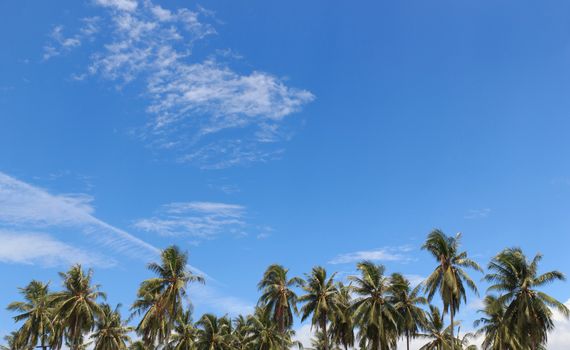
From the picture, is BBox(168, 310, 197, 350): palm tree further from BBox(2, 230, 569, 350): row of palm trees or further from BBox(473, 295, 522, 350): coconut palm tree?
BBox(473, 295, 522, 350): coconut palm tree

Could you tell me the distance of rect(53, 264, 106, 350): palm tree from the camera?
6078cm

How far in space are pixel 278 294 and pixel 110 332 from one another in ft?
97.1

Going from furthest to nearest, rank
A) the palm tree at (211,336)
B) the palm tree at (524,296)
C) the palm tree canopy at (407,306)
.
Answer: the palm tree at (211,336), the palm tree canopy at (407,306), the palm tree at (524,296)

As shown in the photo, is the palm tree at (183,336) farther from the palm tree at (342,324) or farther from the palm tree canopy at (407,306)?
the palm tree canopy at (407,306)

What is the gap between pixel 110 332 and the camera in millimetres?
76312

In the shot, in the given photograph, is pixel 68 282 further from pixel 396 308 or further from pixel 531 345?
pixel 531 345

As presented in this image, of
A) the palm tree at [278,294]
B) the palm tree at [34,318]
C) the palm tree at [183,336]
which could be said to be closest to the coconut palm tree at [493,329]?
the palm tree at [278,294]

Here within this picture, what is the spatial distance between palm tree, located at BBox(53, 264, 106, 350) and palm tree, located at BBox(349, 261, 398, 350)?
3312 cm

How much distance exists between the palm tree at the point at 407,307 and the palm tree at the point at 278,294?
1294 cm

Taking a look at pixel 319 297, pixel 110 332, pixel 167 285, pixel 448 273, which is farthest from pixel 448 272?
pixel 110 332

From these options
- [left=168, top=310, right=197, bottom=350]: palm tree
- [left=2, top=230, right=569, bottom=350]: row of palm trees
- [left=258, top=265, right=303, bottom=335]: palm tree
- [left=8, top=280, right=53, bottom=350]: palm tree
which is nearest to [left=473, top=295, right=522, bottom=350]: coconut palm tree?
[left=2, top=230, right=569, bottom=350]: row of palm trees

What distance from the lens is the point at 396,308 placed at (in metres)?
60.9

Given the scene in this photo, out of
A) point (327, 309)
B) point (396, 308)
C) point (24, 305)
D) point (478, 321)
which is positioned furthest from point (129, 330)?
point (478, 321)

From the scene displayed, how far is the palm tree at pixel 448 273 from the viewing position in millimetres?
52312
